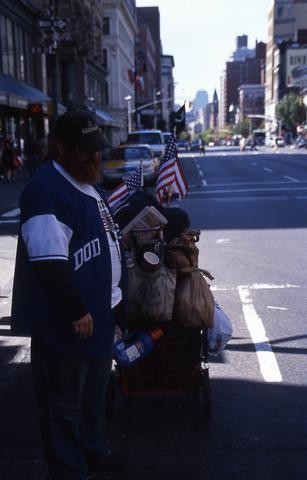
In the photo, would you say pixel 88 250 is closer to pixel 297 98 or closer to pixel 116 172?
pixel 116 172

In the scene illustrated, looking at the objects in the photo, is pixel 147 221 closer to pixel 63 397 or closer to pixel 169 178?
pixel 63 397

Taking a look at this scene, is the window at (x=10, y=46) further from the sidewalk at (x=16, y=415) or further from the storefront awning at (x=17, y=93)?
the sidewalk at (x=16, y=415)

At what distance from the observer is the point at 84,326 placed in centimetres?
275

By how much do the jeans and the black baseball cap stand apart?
2.99 feet

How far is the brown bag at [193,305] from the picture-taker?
12.4 feet

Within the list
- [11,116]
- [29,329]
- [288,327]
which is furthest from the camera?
[11,116]

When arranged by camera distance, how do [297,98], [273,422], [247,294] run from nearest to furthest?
[273,422] → [247,294] → [297,98]

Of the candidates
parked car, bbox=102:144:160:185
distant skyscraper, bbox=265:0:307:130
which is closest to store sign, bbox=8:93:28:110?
parked car, bbox=102:144:160:185

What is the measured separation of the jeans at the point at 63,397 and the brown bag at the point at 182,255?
0.89 metres

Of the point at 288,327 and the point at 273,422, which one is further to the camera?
the point at 288,327

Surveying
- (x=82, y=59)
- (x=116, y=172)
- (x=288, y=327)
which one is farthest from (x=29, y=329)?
(x=82, y=59)

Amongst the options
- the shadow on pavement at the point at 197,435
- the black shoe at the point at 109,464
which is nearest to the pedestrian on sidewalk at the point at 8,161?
the shadow on pavement at the point at 197,435

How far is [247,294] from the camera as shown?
7.36 meters

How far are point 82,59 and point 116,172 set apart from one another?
26.2m
